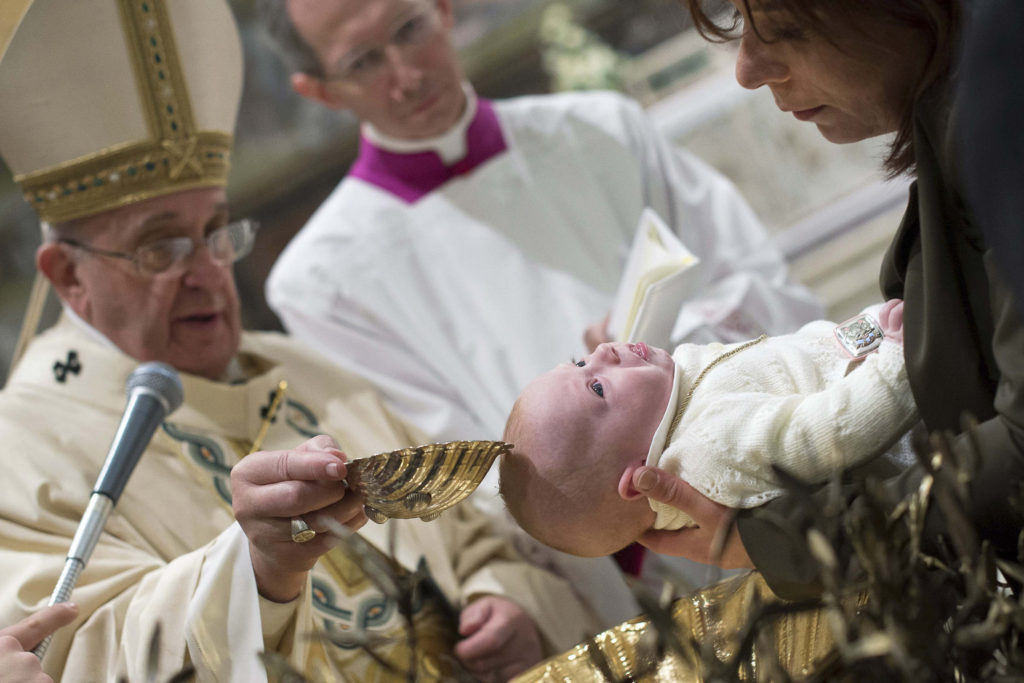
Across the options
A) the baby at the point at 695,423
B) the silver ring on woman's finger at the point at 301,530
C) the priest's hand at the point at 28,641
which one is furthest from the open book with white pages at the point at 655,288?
the priest's hand at the point at 28,641

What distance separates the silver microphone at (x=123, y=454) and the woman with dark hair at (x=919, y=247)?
1.00 m

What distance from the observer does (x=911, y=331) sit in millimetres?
1306

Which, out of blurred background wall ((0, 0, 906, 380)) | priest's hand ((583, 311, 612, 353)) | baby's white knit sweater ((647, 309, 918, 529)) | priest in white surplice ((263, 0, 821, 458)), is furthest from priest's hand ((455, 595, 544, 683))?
blurred background wall ((0, 0, 906, 380))

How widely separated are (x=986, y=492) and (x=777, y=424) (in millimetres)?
281

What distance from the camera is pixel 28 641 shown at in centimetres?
159

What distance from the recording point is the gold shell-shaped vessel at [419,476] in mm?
1299

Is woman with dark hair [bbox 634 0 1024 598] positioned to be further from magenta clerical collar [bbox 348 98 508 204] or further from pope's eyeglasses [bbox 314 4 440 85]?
magenta clerical collar [bbox 348 98 508 204]

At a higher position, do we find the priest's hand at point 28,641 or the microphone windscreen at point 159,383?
the microphone windscreen at point 159,383

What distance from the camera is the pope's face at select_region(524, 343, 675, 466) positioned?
1.48 metres

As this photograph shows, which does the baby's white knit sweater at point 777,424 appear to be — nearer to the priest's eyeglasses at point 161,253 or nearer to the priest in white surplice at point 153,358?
the priest in white surplice at point 153,358

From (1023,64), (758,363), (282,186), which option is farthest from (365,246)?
(1023,64)

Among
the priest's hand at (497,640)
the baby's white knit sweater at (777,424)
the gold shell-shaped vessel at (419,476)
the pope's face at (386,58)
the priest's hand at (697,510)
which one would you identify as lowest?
the priest's hand at (497,640)

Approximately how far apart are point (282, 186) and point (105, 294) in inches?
91.4

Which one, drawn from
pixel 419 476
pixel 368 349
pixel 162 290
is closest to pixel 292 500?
pixel 419 476
